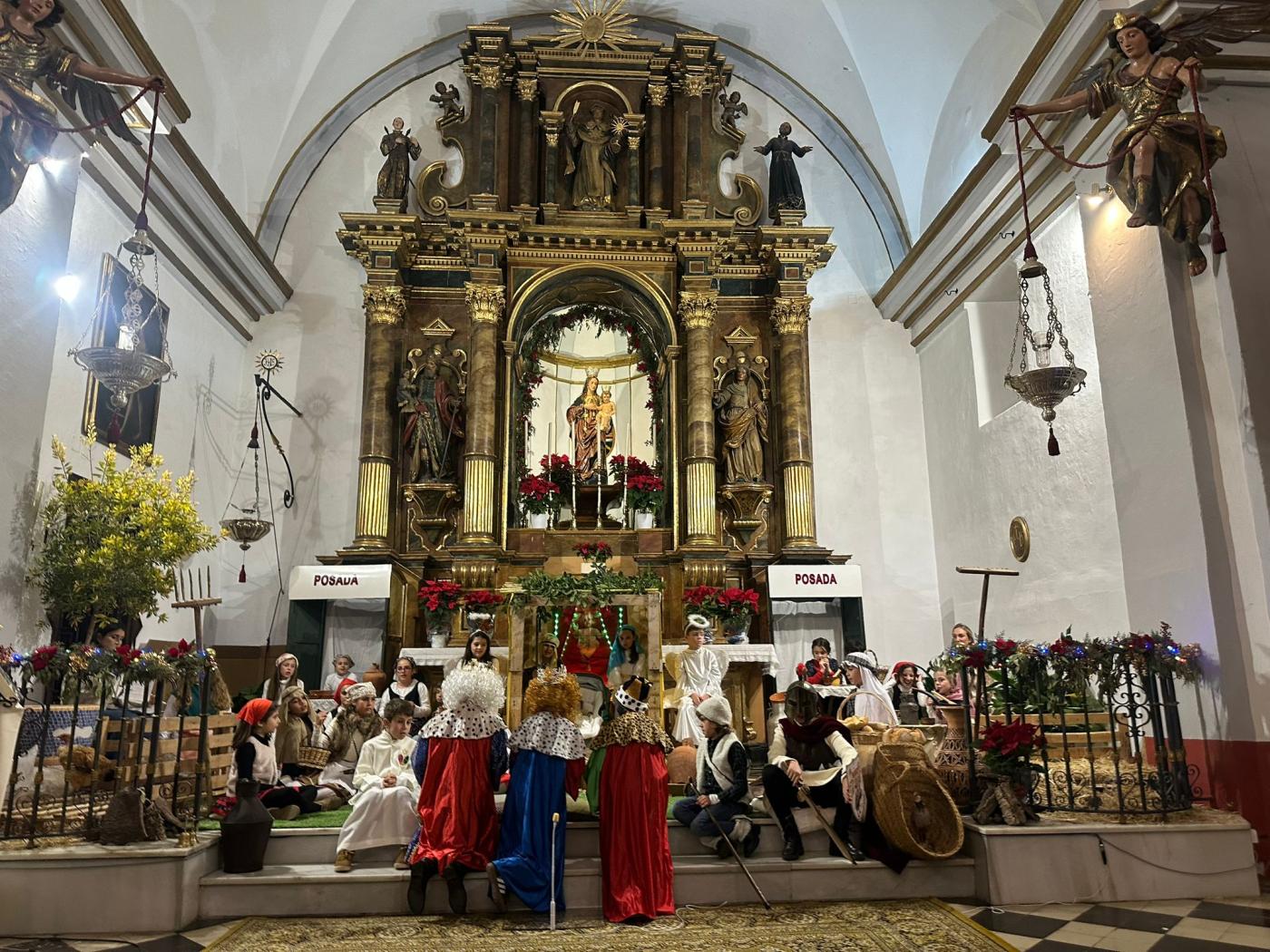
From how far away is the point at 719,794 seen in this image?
20.4 ft

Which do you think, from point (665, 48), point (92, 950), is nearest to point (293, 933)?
point (92, 950)

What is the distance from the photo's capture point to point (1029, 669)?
6855 mm

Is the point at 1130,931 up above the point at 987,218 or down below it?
below

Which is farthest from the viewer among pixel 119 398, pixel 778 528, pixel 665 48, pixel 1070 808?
pixel 665 48

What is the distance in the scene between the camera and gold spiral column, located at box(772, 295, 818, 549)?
488 inches

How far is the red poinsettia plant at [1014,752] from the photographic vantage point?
20.2 feet

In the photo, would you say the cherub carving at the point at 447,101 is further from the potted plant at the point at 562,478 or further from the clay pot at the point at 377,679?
the clay pot at the point at 377,679

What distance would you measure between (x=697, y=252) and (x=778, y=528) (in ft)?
13.4

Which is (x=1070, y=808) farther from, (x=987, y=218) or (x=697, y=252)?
(x=697, y=252)

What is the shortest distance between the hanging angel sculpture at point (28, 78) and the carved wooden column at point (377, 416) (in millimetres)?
5432

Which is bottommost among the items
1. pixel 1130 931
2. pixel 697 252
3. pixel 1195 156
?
pixel 1130 931

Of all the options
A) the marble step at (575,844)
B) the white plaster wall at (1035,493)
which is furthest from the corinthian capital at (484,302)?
the marble step at (575,844)

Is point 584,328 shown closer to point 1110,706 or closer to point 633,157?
point 633,157

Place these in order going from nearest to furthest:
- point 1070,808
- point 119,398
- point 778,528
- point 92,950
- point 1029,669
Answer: point 92,950 → point 1070,808 → point 1029,669 → point 119,398 → point 778,528
